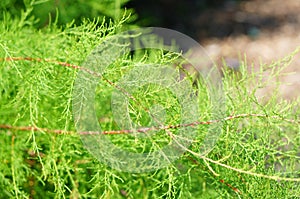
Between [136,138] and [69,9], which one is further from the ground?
[69,9]

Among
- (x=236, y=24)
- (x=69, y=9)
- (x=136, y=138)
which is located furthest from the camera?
(x=236, y=24)

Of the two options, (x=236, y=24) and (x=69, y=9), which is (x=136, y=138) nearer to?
(x=69, y=9)

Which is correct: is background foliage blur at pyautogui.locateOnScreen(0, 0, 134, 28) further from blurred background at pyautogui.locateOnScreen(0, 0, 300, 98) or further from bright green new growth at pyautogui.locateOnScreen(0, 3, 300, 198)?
blurred background at pyautogui.locateOnScreen(0, 0, 300, 98)

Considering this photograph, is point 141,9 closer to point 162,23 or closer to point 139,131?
point 162,23

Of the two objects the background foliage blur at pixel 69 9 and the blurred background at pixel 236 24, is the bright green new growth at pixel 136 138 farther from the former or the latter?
the blurred background at pixel 236 24

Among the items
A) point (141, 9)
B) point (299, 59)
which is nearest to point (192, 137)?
point (141, 9)

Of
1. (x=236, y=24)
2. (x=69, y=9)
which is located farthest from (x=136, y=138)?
(x=236, y=24)

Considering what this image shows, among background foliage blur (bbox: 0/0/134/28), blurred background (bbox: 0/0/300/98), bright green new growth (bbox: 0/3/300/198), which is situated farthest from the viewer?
blurred background (bbox: 0/0/300/98)

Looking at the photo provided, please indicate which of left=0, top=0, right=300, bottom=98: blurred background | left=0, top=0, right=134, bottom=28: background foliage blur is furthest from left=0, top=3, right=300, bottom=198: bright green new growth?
left=0, top=0, right=300, bottom=98: blurred background
